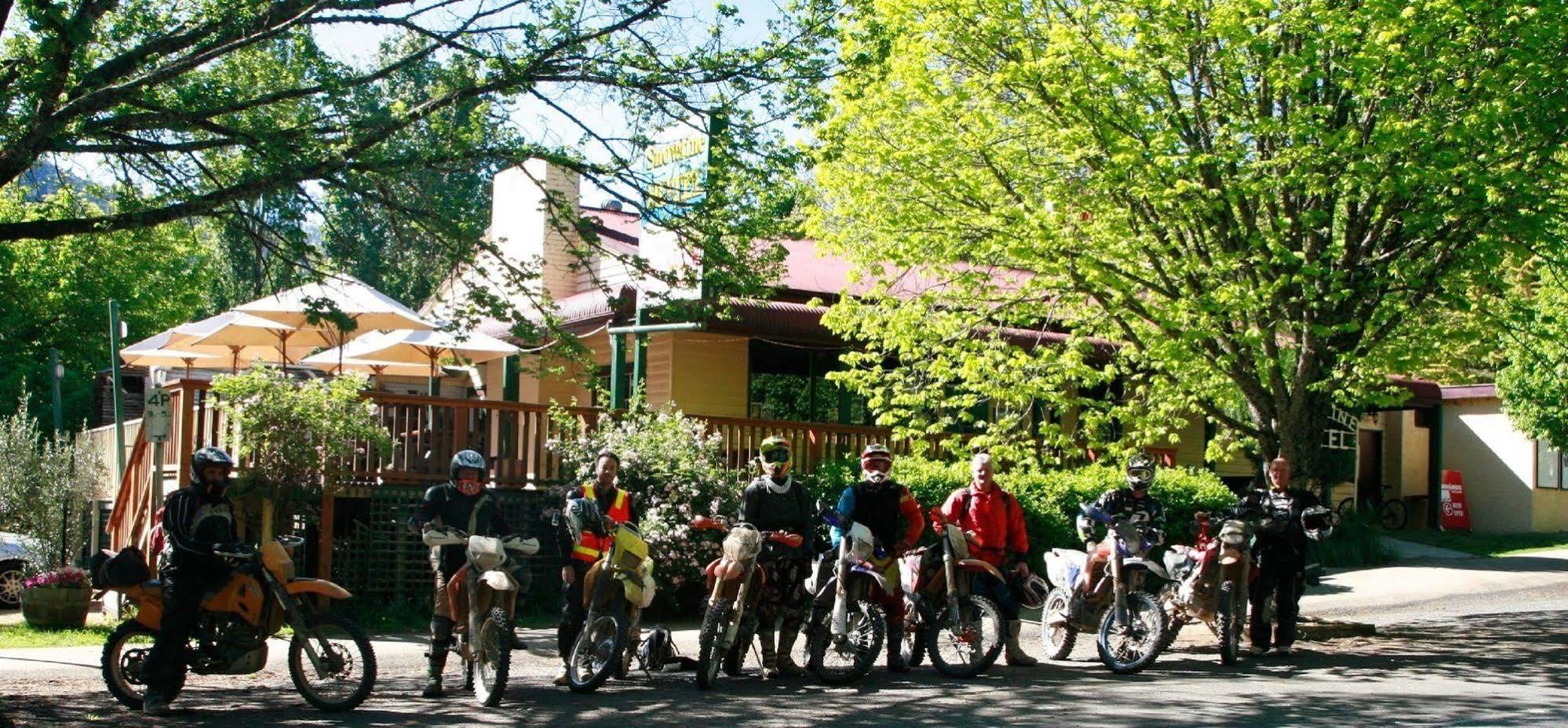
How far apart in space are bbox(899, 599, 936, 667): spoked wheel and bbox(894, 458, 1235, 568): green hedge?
16.7 ft

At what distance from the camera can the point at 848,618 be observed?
35.8ft

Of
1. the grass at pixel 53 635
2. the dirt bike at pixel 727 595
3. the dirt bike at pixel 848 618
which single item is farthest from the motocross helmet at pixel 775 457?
the grass at pixel 53 635

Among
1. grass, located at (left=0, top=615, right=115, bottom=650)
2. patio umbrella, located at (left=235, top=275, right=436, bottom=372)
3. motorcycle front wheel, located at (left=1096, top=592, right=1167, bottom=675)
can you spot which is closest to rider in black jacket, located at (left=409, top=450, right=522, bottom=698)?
motorcycle front wheel, located at (left=1096, top=592, right=1167, bottom=675)

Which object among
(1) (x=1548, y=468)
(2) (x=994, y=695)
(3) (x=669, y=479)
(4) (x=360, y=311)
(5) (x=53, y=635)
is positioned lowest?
(5) (x=53, y=635)

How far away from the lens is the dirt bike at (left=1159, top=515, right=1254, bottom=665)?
40.3ft

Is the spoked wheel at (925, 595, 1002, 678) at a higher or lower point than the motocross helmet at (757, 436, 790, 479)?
lower

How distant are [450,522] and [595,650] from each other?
127 cm

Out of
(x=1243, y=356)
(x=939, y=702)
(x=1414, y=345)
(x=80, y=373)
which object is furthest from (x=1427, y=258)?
(x=80, y=373)

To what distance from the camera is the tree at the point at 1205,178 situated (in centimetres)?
1267

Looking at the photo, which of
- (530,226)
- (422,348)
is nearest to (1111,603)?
(422,348)

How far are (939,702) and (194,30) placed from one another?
702 centimetres

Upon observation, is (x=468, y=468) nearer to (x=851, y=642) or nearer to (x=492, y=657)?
(x=492, y=657)

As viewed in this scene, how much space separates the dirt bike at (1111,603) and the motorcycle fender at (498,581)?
4.43 m

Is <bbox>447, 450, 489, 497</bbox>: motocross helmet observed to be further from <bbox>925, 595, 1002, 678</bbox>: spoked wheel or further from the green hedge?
the green hedge
